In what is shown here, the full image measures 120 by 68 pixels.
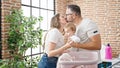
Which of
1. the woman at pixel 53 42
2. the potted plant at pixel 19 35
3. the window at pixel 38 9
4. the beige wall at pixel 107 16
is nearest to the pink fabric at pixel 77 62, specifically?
the woman at pixel 53 42

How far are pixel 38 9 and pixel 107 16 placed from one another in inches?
79.3

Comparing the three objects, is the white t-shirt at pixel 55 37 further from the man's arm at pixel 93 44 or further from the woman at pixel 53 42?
the man's arm at pixel 93 44

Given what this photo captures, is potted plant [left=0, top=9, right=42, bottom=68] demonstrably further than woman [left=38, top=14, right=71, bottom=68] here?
Yes

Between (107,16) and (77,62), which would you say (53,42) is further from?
(107,16)

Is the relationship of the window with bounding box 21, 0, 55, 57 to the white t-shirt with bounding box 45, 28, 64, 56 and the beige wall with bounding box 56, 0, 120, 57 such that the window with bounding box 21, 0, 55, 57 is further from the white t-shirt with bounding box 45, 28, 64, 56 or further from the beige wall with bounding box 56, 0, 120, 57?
the white t-shirt with bounding box 45, 28, 64, 56

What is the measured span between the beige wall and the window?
1.17ft

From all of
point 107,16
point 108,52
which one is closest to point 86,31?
point 108,52

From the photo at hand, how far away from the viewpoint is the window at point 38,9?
4967mm

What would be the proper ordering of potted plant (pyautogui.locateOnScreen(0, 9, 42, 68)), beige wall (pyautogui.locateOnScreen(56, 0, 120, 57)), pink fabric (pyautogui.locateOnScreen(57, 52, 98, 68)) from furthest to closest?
beige wall (pyautogui.locateOnScreen(56, 0, 120, 57))
potted plant (pyautogui.locateOnScreen(0, 9, 42, 68))
pink fabric (pyautogui.locateOnScreen(57, 52, 98, 68))

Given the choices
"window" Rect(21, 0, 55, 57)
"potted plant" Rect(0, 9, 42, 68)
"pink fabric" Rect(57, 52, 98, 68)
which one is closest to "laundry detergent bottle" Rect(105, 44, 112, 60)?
"window" Rect(21, 0, 55, 57)

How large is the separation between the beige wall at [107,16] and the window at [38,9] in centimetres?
36

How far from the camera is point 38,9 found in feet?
18.2

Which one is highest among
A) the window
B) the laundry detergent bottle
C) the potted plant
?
the window

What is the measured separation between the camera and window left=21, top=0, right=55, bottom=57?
196 inches
